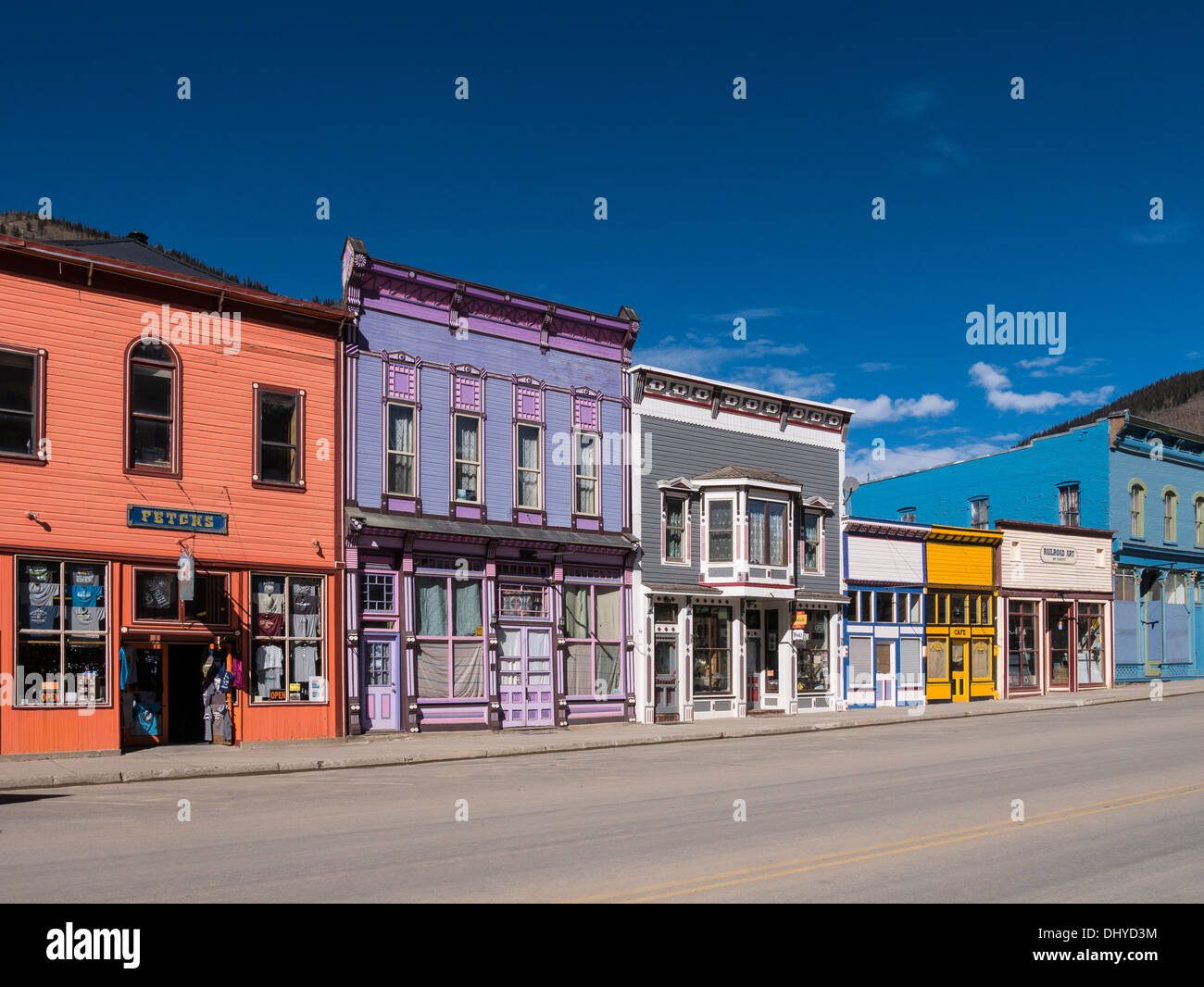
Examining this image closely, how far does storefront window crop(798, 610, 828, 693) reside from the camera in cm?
3350

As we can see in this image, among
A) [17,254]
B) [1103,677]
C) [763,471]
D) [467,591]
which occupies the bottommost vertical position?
[1103,677]

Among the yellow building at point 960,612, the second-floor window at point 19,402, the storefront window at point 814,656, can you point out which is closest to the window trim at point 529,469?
the storefront window at point 814,656

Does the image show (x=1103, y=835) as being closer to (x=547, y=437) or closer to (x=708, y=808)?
(x=708, y=808)

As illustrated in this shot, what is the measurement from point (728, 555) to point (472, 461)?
835 centimetres

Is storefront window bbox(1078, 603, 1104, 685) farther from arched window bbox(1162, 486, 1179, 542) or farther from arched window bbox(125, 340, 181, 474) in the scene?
arched window bbox(125, 340, 181, 474)

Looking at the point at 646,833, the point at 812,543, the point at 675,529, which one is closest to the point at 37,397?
the point at 646,833

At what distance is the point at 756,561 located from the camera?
3128 centimetres

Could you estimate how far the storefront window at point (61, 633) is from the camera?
1984 cm

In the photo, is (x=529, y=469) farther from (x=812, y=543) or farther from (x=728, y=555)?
(x=812, y=543)

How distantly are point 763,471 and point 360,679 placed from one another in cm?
1339

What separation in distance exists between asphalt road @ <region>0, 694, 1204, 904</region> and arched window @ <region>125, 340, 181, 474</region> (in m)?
6.84

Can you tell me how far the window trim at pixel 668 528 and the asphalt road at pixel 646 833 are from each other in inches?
433

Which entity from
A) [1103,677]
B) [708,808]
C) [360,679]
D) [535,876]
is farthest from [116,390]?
[1103,677]

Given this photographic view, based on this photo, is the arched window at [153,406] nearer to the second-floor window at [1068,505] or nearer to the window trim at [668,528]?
the window trim at [668,528]
